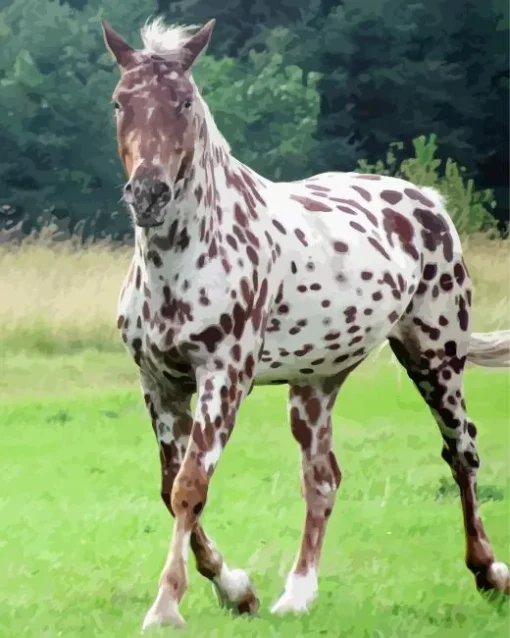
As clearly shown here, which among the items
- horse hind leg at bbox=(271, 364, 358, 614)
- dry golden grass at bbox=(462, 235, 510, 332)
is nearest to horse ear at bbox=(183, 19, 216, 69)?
horse hind leg at bbox=(271, 364, 358, 614)

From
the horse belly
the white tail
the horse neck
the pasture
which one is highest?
the horse neck

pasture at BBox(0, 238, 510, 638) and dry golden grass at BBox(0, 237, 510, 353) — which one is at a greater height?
dry golden grass at BBox(0, 237, 510, 353)

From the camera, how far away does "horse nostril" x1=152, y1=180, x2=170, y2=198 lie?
1.96 metres

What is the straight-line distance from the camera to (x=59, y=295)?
288 centimetres

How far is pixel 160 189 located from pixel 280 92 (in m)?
1.08

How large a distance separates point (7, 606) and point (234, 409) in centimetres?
68

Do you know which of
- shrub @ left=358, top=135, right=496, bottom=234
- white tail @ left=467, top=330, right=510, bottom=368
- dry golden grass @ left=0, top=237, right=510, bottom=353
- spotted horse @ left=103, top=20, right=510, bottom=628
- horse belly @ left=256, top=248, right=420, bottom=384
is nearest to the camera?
spotted horse @ left=103, top=20, right=510, bottom=628

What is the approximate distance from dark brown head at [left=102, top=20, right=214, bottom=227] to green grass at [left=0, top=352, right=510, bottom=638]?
85 centimetres

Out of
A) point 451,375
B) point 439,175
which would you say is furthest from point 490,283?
point 451,375

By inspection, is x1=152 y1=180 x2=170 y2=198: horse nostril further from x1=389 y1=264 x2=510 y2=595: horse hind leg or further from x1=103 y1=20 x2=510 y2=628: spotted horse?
x1=389 y1=264 x2=510 y2=595: horse hind leg

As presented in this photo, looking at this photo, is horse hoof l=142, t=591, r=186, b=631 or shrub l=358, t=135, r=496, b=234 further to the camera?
shrub l=358, t=135, r=496, b=234

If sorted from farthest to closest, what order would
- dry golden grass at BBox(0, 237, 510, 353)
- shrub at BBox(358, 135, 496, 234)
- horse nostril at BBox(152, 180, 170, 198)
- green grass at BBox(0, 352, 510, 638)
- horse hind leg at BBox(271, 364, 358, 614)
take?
1. shrub at BBox(358, 135, 496, 234)
2. dry golden grass at BBox(0, 237, 510, 353)
3. horse hind leg at BBox(271, 364, 358, 614)
4. green grass at BBox(0, 352, 510, 638)
5. horse nostril at BBox(152, 180, 170, 198)

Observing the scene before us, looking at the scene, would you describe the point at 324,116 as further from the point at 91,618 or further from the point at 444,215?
the point at 91,618

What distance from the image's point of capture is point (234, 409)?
213 centimetres
